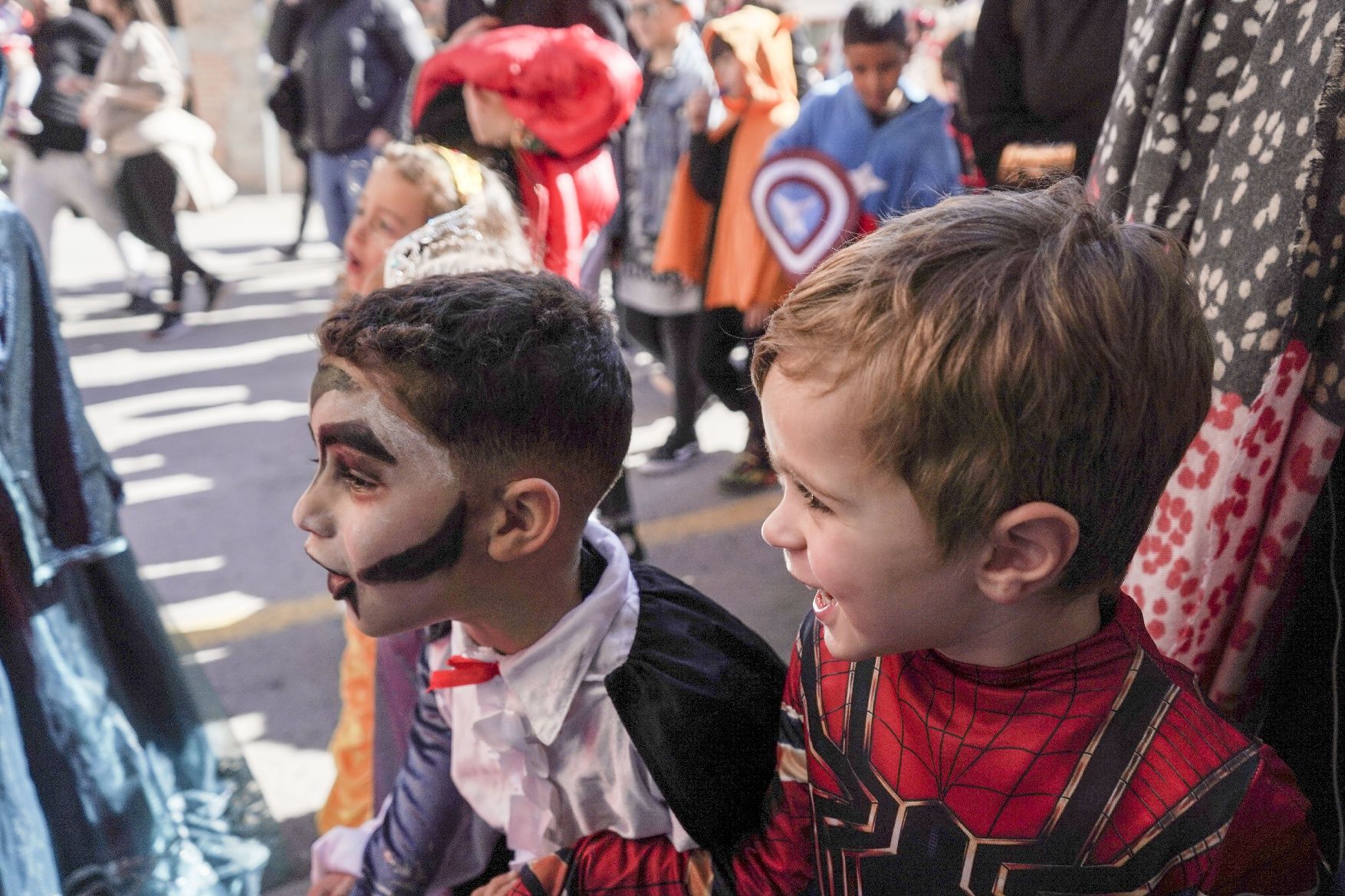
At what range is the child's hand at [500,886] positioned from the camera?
48.2 inches

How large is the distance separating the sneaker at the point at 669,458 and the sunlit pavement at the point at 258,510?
0.05 m

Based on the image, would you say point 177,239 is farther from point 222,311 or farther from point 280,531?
point 280,531

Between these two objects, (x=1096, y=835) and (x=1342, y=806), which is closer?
(x=1096, y=835)

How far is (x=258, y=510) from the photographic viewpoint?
373cm

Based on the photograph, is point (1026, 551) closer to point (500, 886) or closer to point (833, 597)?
point (833, 597)

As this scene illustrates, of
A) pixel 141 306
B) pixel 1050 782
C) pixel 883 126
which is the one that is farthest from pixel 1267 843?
pixel 141 306

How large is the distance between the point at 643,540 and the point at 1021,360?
8.98ft

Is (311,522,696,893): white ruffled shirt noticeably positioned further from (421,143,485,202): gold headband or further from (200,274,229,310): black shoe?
(200,274,229,310): black shoe

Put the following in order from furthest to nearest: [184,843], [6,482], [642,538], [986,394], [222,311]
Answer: [222,311], [642,538], [184,843], [6,482], [986,394]

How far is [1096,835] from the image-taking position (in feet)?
2.98

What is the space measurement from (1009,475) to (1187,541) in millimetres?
543

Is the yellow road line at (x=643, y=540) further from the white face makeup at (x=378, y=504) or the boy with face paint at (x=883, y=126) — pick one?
the white face makeup at (x=378, y=504)

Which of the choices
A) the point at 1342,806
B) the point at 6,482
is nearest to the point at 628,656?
the point at 1342,806

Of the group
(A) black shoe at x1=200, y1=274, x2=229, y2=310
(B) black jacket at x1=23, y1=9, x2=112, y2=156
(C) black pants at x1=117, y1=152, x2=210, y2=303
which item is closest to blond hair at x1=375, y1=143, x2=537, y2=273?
(C) black pants at x1=117, y1=152, x2=210, y2=303
